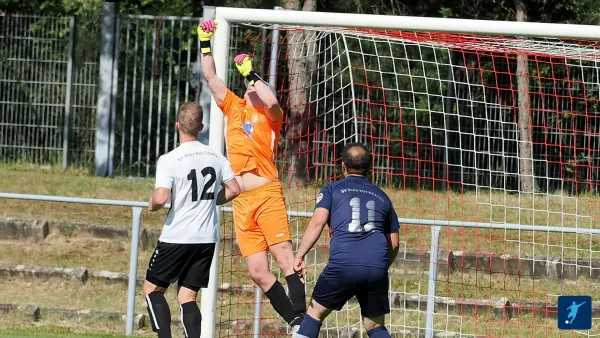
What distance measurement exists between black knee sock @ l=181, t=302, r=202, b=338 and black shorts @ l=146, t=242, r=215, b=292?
13cm

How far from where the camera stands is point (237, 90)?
16.7 metres

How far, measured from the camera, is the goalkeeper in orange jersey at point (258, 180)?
8703 mm

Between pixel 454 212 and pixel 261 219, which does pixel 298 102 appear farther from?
pixel 261 219

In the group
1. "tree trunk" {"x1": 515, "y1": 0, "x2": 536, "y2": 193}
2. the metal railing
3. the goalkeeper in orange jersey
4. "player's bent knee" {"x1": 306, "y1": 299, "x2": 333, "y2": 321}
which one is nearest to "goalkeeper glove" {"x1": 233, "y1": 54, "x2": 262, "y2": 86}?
the goalkeeper in orange jersey

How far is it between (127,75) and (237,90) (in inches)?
66.7

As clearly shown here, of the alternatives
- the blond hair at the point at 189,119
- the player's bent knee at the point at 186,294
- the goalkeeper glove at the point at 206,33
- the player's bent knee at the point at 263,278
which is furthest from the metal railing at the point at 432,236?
the blond hair at the point at 189,119

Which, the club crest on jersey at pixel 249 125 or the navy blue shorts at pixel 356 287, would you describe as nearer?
the navy blue shorts at pixel 356 287

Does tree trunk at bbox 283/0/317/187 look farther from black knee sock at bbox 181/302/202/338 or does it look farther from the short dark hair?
black knee sock at bbox 181/302/202/338

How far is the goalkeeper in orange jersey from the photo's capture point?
8.70m

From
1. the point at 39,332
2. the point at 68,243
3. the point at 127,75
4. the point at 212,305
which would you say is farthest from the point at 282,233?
the point at 127,75

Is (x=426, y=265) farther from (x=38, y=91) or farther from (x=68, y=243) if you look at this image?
(x=38, y=91)

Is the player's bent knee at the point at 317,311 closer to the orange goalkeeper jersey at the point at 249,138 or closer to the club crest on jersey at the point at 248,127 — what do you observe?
the orange goalkeeper jersey at the point at 249,138

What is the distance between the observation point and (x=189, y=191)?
7898mm

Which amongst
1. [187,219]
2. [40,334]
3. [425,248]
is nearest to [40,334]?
[40,334]
